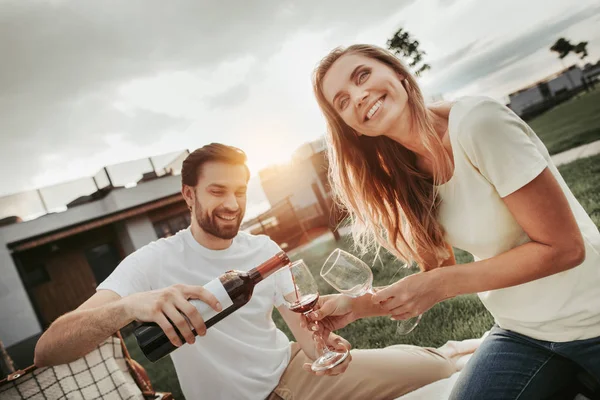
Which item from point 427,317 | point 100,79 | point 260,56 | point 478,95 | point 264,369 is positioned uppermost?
point 100,79

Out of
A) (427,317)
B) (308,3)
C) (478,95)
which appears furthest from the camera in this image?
(308,3)

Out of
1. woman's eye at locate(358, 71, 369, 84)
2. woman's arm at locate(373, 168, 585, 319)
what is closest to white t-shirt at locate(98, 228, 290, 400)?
woman's arm at locate(373, 168, 585, 319)

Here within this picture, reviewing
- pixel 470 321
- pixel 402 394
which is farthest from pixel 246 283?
pixel 470 321

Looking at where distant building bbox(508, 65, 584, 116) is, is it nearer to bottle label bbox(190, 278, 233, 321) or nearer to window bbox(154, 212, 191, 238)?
window bbox(154, 212, 191, 238)

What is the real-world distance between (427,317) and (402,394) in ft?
5.76

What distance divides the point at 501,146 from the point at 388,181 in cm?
94

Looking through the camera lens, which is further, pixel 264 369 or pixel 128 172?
pixel 128 172

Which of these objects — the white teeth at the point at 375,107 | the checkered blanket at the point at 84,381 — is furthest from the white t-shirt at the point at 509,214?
the checkered blanket at the point at 84,381

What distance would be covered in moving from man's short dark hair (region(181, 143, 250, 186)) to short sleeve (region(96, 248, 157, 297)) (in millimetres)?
805

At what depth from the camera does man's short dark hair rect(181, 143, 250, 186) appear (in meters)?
2.94

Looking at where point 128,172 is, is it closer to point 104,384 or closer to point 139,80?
point 139,80

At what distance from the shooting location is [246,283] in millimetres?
1841

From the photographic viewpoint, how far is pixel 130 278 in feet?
7.47

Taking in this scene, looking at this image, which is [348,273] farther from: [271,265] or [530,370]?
[530,370]
